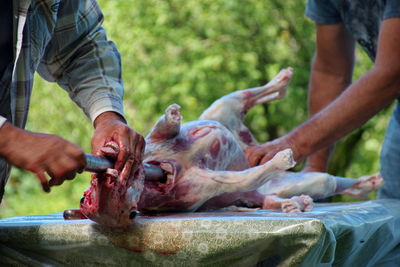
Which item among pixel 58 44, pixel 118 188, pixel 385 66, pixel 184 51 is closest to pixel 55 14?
pixel 58 44

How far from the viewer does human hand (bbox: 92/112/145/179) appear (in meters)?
1.81

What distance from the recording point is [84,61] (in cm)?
217

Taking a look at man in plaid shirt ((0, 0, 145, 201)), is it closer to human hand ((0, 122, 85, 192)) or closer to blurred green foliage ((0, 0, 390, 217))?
human hand ((0, 122, 85, 192))

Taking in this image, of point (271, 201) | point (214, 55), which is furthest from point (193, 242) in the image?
point (214, 55)

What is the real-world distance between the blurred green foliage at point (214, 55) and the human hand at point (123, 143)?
191 inches

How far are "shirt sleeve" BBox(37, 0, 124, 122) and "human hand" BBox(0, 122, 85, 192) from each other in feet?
1.92

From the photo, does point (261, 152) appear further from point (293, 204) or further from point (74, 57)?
point (74, 57)

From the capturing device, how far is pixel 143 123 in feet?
24.2

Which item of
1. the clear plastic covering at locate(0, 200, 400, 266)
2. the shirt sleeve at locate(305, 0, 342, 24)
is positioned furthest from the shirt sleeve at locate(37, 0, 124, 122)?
the shirt sleeve at locate(305, 0, 342, 24)

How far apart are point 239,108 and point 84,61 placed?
103 cm

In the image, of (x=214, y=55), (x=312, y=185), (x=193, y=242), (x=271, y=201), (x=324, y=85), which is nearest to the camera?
(x=193, y=242)

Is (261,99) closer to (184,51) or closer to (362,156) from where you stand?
(184,51)

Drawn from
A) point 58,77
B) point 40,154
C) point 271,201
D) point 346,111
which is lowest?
point 271,201

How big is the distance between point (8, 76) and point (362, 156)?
6.05 metres
